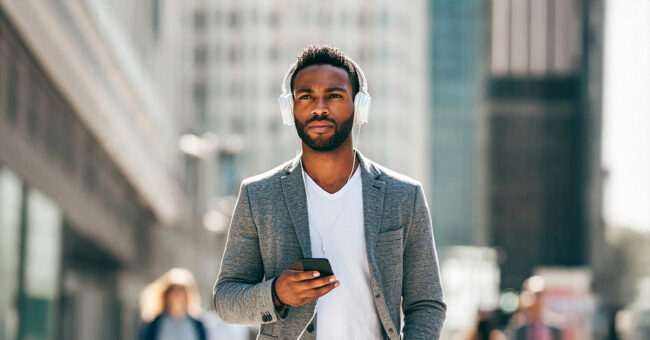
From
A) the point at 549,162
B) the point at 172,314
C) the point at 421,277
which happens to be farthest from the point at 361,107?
the point at 549,162

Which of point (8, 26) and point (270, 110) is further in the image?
point (270, 110)

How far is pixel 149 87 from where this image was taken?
30.4m

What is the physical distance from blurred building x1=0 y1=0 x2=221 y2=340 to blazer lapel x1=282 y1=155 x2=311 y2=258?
34.4 ft

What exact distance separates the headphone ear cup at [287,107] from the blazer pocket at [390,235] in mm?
438

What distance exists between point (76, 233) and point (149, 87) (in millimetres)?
9308

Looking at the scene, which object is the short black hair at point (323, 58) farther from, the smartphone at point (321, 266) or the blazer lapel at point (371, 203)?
the smartphone at point (321, 266)

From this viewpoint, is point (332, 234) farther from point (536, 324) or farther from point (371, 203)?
point (536, 324)

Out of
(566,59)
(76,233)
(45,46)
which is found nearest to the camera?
(45,46)

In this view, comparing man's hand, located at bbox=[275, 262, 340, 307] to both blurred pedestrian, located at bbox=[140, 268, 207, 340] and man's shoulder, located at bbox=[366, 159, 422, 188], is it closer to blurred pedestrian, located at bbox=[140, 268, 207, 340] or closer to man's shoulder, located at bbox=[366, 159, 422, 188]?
man's shoulder, located at bbox=[366, 159, 422, 188]

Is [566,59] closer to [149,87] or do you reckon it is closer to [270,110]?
[270,110]

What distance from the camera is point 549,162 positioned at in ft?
399

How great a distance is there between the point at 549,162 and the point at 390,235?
12032cm

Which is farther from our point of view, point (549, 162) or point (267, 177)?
point (549, 162)

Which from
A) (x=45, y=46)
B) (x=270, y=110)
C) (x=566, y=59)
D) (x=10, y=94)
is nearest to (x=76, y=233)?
(x=45, y=46)
